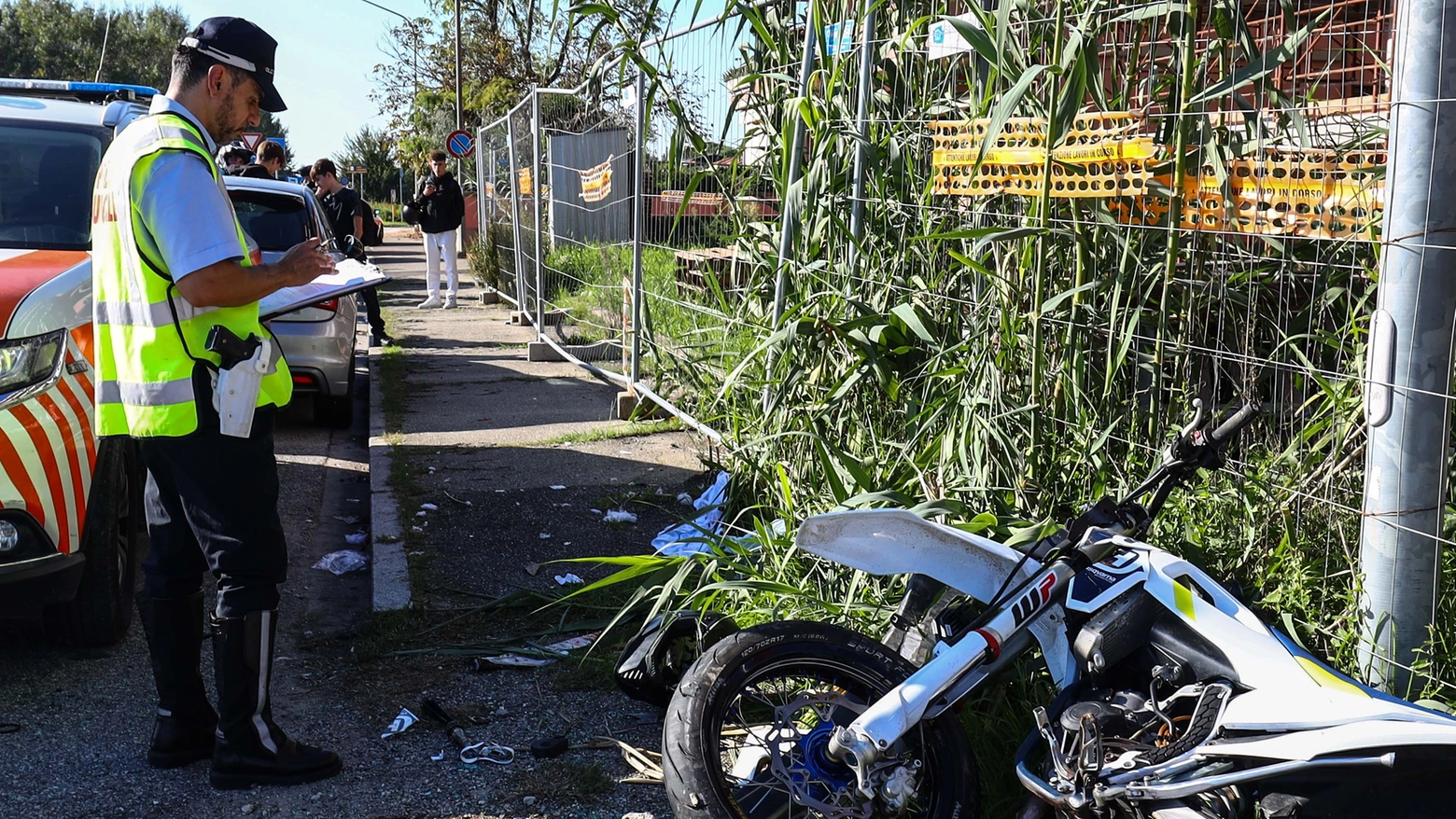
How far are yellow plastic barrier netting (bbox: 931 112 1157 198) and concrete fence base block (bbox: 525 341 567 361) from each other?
318 inches

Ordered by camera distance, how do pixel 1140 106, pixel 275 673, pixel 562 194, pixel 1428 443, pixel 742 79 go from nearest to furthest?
pixel 1428 443 → pixel 1140 106 → pixel 275 673 → pixel 742 79 → pixel 562 194

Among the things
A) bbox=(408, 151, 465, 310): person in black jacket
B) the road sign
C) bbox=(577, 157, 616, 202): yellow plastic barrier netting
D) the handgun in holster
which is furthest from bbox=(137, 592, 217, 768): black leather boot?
the road sign

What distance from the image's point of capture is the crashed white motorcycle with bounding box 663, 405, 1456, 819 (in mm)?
2510

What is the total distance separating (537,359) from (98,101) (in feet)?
19.1

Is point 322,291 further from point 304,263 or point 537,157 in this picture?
point 537,157

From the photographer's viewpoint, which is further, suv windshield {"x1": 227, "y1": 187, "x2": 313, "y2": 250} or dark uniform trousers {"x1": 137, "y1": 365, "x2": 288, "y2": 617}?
suv windshield {"x1": 227, "y1": 187, "x2": 313, "y2": 250}

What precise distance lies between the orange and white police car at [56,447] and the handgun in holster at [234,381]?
960mm

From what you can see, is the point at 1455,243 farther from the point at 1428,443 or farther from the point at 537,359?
the point at 537,359

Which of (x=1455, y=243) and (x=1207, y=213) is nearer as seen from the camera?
(x=1455, y=243)

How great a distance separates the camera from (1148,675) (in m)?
2.80

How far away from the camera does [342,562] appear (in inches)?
233

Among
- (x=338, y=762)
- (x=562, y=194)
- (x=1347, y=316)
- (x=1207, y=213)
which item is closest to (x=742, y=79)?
(x=1207, y=213)

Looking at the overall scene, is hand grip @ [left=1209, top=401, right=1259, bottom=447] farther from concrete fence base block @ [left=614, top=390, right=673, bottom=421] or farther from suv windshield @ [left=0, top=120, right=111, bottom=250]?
concrete fence base block @ [left=614, top=390, right=673, bottom=421]

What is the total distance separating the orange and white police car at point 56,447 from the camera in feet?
13.1
